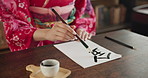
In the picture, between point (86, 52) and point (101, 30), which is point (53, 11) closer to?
point (86, 52)

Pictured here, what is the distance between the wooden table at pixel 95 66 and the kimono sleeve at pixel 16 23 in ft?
0.46

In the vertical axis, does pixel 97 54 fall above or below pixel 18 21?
below

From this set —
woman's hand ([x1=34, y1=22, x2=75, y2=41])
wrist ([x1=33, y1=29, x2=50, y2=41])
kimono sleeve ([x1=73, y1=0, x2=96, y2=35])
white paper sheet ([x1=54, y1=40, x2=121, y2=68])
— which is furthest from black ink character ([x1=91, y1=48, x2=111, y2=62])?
kimono sleeve ([x1=73, y1=0, x2=96, y2=35])

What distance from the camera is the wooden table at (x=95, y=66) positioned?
624mm

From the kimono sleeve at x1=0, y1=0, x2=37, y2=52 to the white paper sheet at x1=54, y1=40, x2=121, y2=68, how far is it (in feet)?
0.57

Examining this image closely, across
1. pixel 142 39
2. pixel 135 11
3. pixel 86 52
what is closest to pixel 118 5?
pixel 135 11

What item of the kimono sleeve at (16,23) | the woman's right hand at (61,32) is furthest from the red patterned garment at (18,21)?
the woman's right hand at (61,32)

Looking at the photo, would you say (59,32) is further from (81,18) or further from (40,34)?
(81,18)

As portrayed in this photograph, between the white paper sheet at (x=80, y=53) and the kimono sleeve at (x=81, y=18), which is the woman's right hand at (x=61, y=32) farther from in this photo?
the kimono sleeve at (x=81, y=18)

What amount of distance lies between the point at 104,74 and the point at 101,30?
86.1 inches

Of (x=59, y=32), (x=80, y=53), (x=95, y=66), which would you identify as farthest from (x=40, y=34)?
(x=95, y=66)

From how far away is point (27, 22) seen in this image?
98cm

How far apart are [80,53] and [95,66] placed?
0.13 meters

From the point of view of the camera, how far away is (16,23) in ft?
3.07
